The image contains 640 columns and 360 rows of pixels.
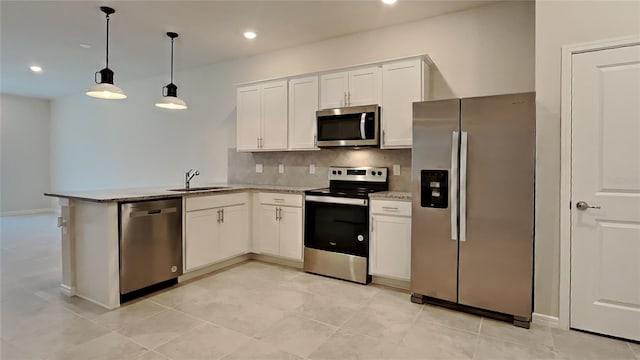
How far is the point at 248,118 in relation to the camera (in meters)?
4.54

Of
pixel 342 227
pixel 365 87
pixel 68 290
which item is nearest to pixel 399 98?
pixel 365 87

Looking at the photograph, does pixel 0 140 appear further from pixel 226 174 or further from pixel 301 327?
pixel 301 327

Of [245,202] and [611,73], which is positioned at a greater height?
[611,73]

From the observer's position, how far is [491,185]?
263 cm

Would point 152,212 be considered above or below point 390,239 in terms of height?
above

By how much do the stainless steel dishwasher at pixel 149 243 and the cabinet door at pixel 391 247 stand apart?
6.34ft

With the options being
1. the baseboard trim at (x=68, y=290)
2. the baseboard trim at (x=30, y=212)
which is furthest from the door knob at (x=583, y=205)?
the baseboard trim at (x=30, y=212)

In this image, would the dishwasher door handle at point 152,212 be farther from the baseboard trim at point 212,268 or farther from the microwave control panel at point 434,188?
the microwave control panel at point 434,188

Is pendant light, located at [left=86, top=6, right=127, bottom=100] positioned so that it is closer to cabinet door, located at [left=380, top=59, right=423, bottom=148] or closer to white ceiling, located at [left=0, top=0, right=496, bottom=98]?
white ceiling, located at [left=0, top=0, right=496, bottom=98]

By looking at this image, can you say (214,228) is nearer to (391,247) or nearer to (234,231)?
(234,231)

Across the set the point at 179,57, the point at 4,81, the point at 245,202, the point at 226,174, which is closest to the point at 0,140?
the point at 4,81

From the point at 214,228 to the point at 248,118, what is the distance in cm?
155

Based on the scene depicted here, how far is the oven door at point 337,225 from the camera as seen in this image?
345 cm

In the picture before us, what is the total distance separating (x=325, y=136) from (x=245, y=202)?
129 cm
